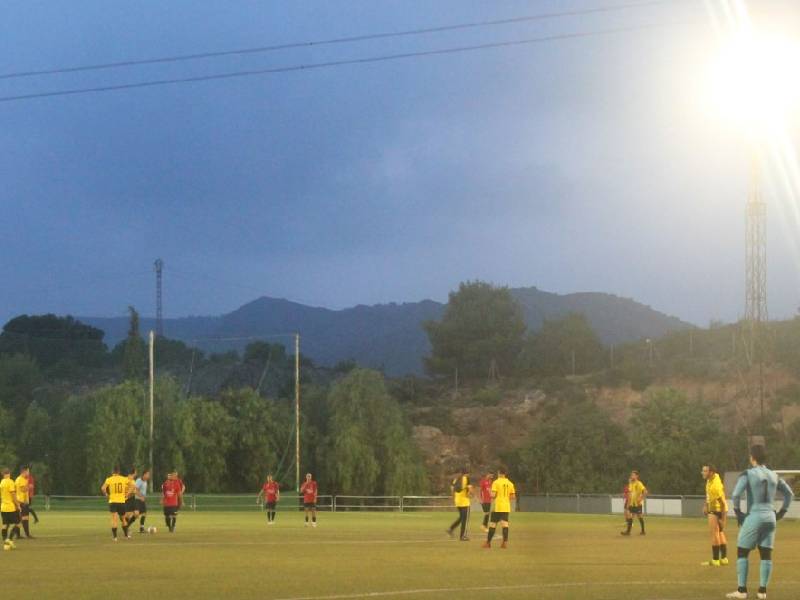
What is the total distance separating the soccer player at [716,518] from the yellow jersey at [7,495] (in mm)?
16418

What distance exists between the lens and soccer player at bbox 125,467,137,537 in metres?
36.4

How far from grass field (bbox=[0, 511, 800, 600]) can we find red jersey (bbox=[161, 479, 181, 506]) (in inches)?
81.4

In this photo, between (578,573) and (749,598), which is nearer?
(749,598)

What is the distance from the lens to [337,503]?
81938mm

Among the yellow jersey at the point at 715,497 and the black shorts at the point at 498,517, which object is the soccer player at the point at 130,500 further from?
the yellow jersey at the point at 715,497

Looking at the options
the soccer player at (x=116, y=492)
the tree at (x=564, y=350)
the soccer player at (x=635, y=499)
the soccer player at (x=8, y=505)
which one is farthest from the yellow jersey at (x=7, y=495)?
the tree at (x=564, y=350)

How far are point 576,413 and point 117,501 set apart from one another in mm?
68069

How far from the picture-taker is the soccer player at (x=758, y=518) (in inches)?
687

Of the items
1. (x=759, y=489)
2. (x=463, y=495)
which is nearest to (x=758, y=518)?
(x=759, y=489)

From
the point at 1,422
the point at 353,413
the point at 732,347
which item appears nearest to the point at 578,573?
the point at 353,413

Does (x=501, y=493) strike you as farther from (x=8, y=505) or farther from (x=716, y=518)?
(x=8, y=505)

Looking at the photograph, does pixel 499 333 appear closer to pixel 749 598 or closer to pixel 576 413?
pixel 576 413

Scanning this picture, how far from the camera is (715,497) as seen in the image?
27906mm

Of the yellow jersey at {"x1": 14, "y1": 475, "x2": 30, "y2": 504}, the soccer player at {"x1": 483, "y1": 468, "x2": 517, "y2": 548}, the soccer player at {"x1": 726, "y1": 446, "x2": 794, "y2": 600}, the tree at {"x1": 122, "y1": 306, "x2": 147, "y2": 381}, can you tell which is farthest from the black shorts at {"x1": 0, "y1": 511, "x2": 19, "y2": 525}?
the tree at {"x1": 122, "y1": 306, "x2": 147, "y2": 381}
